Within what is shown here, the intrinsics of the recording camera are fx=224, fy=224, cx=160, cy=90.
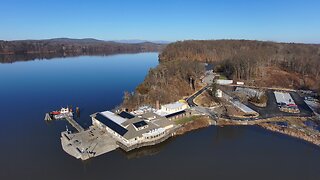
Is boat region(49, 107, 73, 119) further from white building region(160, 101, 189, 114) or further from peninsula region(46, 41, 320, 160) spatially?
white building region(160, 101, 189, 114)

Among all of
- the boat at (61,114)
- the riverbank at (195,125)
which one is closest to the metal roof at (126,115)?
the riverbank at (195,125)

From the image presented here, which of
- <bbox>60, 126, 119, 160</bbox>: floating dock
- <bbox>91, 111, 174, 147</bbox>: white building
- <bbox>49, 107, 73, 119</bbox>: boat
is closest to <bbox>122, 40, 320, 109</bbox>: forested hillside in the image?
<bbox>91, 111, 174, 147</bbox>: white building

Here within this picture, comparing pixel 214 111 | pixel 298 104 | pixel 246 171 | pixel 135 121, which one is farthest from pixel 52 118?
pixel 298 104

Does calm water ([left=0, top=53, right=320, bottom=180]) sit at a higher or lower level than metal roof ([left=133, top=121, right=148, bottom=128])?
lower

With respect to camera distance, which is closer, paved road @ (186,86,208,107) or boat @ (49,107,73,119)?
boat @ (49,107,73,119)

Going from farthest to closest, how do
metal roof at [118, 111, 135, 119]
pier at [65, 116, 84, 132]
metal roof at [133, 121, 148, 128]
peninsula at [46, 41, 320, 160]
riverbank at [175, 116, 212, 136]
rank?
pier at [65, 116, 84, 132] → riverbank at [175, 116, 212, 136] → metal roof at [118, 111, 135, 119] → metal roof at [133, 121, 148, 128] → peninsula at [46, 41, 320, 160]

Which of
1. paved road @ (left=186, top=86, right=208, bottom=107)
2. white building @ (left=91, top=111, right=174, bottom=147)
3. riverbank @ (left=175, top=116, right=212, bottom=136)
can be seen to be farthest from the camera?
paved road @ (left=186, top=86, right=208, bottom=107)

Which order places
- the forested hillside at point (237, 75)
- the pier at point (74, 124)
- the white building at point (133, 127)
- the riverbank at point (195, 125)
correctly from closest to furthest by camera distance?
the white building at point (133, 127) → the riverbank at point (195, 125) → the pier at point (74, 124) → the forested hillside at point (237, 75)

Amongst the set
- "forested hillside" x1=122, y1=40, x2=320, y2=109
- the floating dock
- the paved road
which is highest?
"forested hillside" x1=122, y1=40, x2=320, y2=109

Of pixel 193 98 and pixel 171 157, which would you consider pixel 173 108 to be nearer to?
pixel 193 98

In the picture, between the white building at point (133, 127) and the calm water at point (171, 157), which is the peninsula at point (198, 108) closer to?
the white building at point (133, 127)

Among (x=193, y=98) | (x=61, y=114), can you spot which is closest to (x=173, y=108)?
(x=193, y=98)
